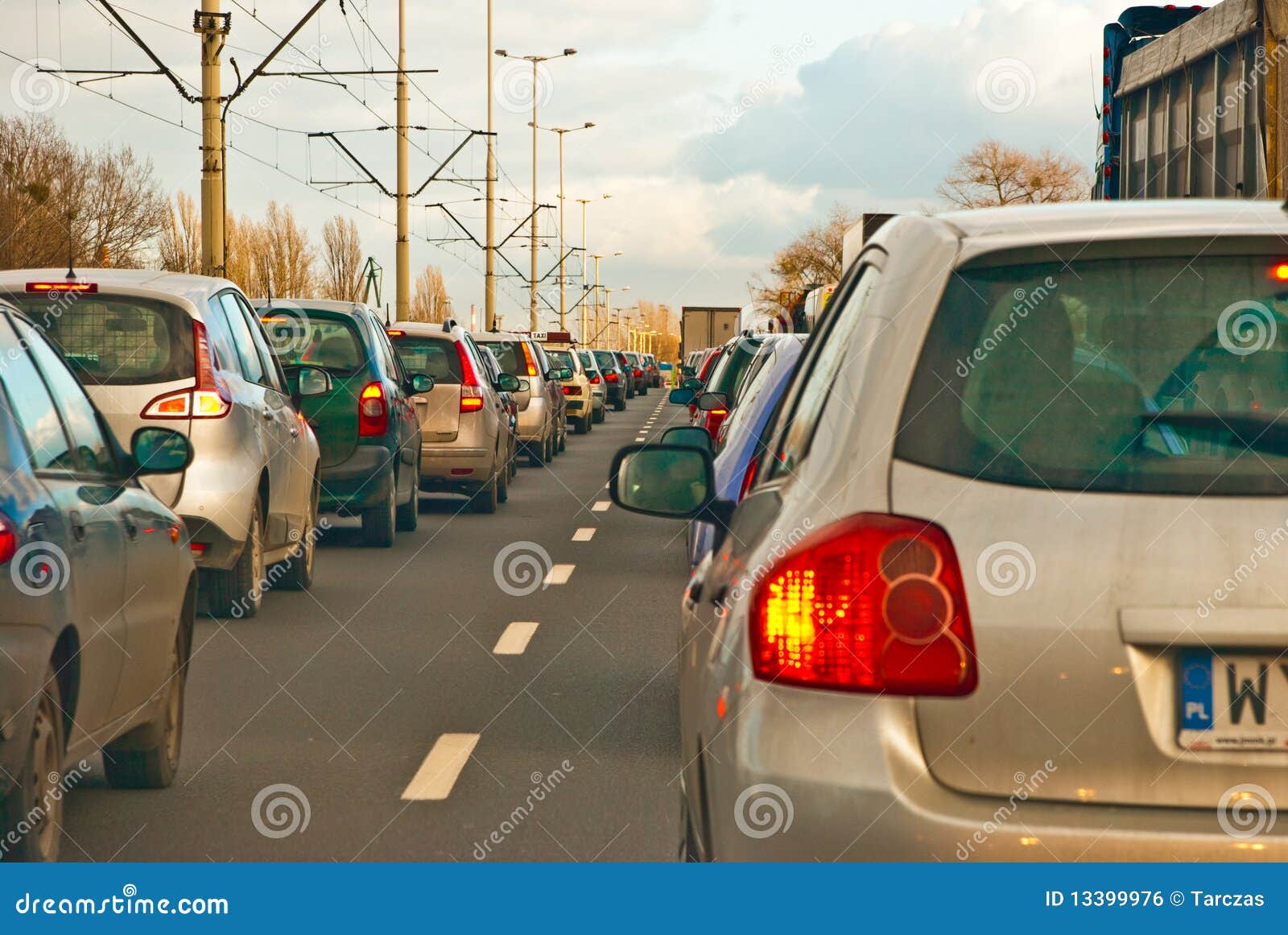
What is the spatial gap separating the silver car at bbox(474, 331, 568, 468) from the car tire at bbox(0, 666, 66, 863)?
21013mm

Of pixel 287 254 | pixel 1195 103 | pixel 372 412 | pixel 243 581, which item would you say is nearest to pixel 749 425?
pixel 243 581

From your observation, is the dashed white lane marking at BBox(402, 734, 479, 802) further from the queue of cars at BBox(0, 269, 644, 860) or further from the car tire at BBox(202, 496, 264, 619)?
the car tire at BBox(202, 496, 264, 619)

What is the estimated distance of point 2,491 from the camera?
437 centimetres

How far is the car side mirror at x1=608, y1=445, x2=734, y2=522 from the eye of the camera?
4363mm

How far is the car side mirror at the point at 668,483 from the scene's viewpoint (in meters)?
4.36


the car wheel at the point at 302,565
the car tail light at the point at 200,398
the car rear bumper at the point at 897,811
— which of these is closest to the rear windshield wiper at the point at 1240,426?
the car rear bumper at the point at 897,811

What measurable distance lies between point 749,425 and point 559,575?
403 centimetres

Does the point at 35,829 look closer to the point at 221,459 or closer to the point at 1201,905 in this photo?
the point at 1201,905

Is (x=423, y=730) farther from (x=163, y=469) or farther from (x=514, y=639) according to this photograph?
(x=514, y=639)

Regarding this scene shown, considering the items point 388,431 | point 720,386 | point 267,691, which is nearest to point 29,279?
point 267,691

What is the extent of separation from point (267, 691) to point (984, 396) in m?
5.72

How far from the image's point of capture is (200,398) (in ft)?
31.9

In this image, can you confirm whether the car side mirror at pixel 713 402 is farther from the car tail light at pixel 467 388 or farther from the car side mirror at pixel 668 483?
the car side mirror at pixel 668 483

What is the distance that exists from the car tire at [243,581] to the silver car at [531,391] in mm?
15272
